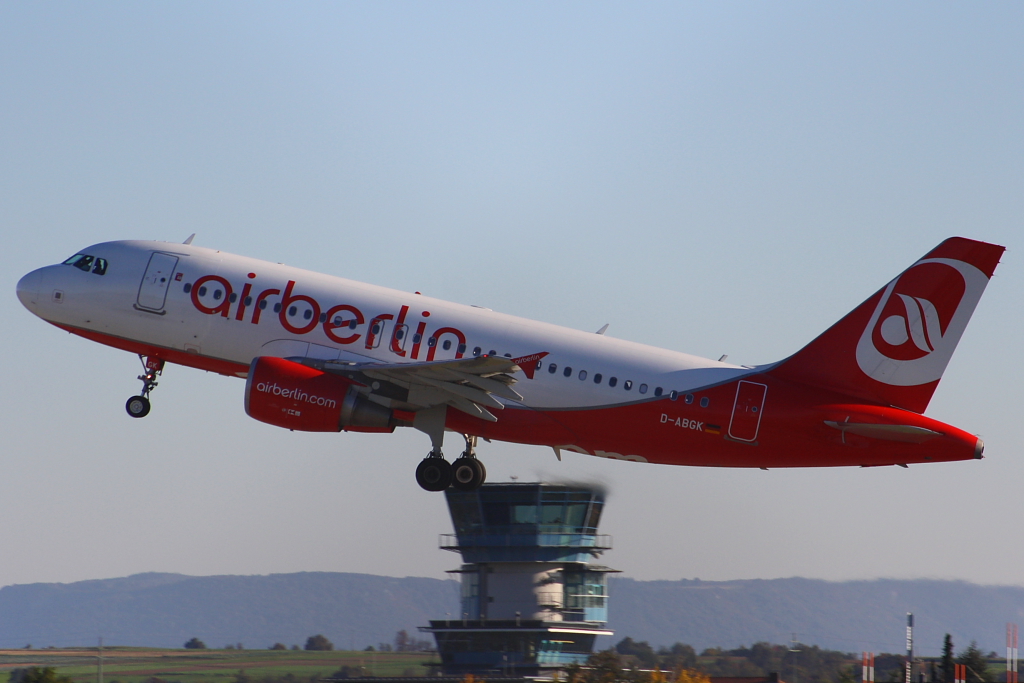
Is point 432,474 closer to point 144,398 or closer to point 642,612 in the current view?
point 144,398

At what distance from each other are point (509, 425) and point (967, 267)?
12632 millimetres

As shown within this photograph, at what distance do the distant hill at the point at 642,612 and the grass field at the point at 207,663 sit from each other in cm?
264

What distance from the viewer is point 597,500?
54.5m

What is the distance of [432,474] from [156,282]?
928 cm

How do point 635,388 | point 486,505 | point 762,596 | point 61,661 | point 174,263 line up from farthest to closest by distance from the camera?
point 762,596
point 486,505
point 61,661
point 174,263
point 635,388

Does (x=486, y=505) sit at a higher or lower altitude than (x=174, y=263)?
lower

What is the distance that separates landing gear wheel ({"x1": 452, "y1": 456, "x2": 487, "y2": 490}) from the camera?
29422mm

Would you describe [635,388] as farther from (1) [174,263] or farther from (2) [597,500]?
(2) [597,500]

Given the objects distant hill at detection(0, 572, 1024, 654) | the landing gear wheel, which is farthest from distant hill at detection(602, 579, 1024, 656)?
the landing gear wheel

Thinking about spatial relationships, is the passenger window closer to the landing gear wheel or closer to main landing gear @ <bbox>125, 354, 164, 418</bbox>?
main landing gear @ <bbox>125, 354, 164, 418</bbox>

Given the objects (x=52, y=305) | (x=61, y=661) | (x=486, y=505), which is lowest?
(x=61, y=661)

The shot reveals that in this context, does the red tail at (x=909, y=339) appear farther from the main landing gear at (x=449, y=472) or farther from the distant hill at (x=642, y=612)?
the distant hill at (x=642, y=612)

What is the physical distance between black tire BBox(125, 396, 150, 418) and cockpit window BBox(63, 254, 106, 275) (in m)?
3.74

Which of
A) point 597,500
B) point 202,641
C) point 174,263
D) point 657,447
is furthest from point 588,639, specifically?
point 174,263
